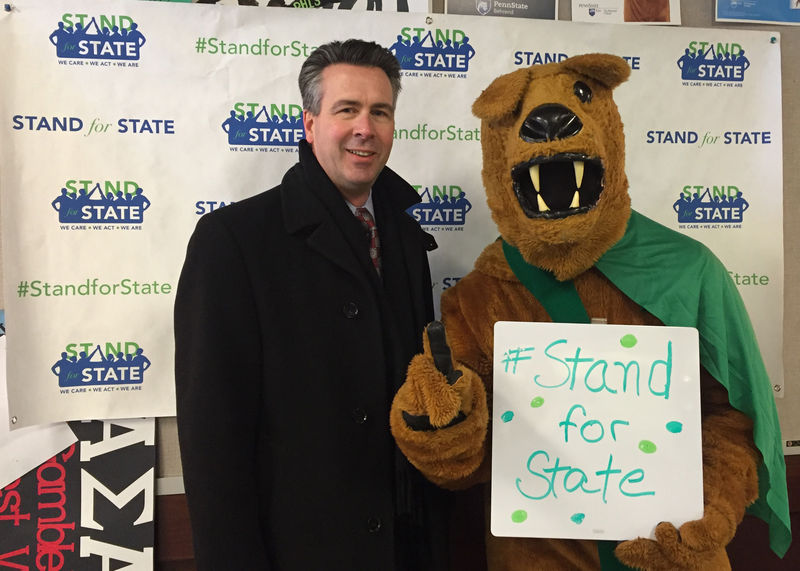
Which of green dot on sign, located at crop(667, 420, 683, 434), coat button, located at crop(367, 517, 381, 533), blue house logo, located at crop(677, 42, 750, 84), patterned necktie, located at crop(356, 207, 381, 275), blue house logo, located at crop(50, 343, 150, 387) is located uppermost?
blue house logo, located at crop(677, 42, 750, 84)

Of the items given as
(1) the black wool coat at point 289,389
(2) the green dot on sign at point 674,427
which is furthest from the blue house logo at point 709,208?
(1) the black wool coat at point 289,389

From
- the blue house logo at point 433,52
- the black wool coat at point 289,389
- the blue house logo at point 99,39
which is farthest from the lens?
the blue house logo at point 433,52

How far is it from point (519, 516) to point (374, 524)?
0.92 ft

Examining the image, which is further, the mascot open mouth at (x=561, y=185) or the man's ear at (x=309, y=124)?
the man's ear at (x=309, y=124)

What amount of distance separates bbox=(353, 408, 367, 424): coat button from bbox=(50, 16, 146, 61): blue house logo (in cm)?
105

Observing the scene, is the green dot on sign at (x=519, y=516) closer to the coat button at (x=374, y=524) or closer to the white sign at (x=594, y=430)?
the white sign at (x=594, y=430)

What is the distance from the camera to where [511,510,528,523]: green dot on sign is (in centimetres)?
98

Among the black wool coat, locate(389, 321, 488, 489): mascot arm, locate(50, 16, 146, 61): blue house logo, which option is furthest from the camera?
locate(50, 16, 146, 61): blue house logo

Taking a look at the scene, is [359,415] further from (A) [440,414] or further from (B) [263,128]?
(B) [263,128]

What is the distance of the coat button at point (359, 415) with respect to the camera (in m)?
1.10

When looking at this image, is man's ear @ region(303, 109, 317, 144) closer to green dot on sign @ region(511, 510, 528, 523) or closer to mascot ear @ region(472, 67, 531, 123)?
mascot ear @ region(472, 67, 531, 123)

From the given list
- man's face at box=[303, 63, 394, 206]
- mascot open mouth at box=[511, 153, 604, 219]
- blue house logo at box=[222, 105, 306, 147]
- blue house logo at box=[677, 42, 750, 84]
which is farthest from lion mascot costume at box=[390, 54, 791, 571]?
blue house logo at box=[677, 42, 750, 84]

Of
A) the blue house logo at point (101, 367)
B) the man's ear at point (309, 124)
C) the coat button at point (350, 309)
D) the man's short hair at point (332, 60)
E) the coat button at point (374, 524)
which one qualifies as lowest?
the coat button at point (374, 524)

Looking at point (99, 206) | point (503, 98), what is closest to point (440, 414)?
point (503, 98)
